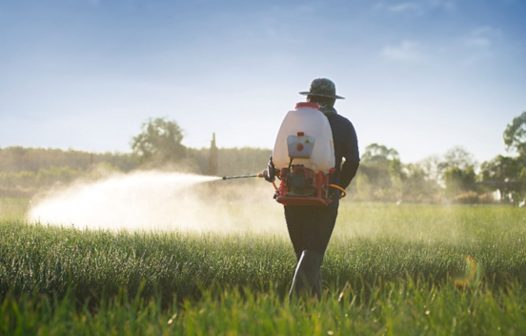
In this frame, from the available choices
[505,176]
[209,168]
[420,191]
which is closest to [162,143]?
[209,168]

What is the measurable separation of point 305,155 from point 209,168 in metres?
20.1

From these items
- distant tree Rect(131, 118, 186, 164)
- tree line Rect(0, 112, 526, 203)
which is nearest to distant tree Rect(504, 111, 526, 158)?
tree line Rect(0, 112, 526, 203)

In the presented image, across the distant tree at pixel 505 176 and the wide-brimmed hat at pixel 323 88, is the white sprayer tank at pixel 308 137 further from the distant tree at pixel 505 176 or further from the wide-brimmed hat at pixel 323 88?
the distant tree at pixel 505 176

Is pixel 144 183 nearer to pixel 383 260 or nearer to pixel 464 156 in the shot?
pixel 383 260

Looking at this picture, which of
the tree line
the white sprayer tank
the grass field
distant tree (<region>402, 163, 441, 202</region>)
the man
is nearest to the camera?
the grass field

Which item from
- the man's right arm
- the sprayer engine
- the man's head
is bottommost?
the sprayer engine

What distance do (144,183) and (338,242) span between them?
40.3 feet

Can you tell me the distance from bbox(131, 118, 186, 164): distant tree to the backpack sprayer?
2606 cm

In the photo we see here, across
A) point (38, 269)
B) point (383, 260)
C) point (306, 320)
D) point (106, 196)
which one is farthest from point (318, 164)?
point (106, 196)

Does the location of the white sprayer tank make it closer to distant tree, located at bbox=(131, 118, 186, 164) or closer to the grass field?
the grass field

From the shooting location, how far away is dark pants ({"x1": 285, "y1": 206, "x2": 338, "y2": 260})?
545 cm

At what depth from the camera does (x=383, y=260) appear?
8469mm

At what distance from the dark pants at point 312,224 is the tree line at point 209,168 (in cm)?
1900

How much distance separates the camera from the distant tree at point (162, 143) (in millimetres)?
31219
